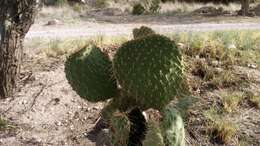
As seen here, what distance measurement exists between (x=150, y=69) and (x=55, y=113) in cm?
296

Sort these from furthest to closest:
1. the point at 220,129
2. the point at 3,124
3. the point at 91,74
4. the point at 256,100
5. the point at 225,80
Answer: the point at 225,80 → the point at 256,100 → the point at 3,124 → the point at 220,129 → the point at 91,74

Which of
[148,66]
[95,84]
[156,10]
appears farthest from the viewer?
[156,10]

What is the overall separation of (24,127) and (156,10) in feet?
59.3

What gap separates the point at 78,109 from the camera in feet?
20.2

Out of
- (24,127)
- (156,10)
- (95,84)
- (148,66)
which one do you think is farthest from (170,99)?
(156,10)

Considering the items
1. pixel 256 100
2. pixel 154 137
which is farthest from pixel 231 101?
pixel 154 137

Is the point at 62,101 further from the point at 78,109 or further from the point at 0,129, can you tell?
the point at 0,129

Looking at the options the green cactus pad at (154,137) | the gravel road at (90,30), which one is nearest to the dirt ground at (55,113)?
the green cactus pad at (154,137)

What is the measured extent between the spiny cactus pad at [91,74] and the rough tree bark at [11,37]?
9.37 ft

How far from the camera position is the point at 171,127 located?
3.23 metres

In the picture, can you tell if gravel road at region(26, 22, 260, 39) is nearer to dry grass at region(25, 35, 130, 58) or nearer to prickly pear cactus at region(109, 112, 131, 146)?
dry grass at region(25, 35, 130, 58)

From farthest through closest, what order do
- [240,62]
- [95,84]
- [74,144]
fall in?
[240,62]
[74,144]
[95,84]

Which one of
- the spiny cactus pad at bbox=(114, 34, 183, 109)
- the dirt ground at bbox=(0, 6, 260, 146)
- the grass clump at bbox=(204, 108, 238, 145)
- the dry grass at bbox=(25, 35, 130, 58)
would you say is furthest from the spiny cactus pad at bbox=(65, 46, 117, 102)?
the dry grass at bbox=(25, 35, 130, 58)

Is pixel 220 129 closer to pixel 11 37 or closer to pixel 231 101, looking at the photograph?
pixel 231 101
